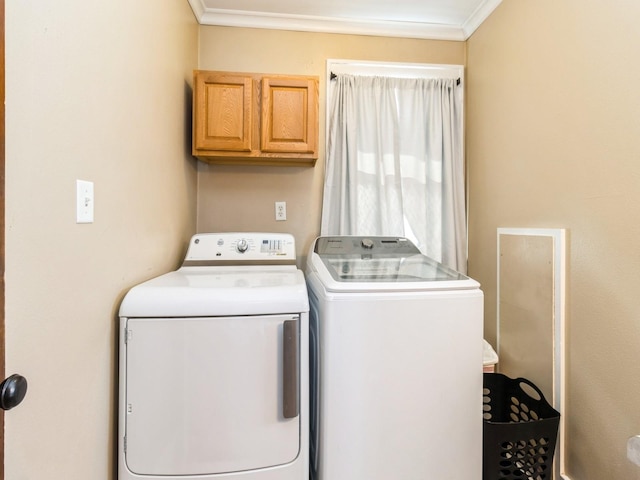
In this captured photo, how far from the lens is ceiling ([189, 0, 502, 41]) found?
6.64ft

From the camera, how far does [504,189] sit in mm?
1840

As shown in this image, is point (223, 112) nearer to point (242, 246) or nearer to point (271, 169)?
point (271, 169)

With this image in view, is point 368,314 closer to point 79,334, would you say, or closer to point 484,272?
point 79,334

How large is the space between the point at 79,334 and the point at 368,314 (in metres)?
0.91

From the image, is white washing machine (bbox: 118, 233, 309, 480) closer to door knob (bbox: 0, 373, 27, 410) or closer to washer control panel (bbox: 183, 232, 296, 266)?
door knob (bbox: 0, 373, 27, 410)

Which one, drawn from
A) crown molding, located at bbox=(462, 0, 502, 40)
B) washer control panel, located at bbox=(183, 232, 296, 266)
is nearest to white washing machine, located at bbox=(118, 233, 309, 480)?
washer control panel, located at bbox=(183, 232, 296, 266)

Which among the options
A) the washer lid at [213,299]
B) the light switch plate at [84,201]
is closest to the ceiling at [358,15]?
the light switch plate at [84,201]

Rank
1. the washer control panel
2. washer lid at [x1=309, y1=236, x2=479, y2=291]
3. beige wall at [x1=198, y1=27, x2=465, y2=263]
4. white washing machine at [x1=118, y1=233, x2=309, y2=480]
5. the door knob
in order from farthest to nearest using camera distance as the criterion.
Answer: beige wall at [x1=198, y1=27, x2=465, y2=263]
the washer control panel
washer lid at [x1=309, y1=236, x2=479, y2=291]
white washing machine at [x1=118, y1=233, x2=309, y2=480]
the door knob

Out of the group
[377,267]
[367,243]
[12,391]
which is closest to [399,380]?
[377,267]

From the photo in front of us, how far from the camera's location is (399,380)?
3.89ft

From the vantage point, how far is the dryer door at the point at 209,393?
1.09 meters

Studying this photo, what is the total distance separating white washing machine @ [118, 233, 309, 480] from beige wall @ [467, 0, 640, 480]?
114cm

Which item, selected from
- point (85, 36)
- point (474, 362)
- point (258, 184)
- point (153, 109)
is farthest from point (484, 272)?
point (85, 36)

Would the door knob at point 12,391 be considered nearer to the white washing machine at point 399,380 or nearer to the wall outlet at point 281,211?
the white washing machine at point 399,380
